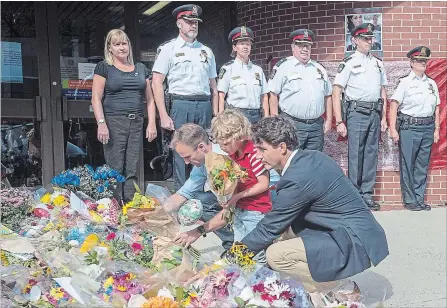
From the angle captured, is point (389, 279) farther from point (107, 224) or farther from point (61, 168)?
point (61, 168)

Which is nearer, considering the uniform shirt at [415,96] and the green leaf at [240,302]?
the green leaf at [240,302]

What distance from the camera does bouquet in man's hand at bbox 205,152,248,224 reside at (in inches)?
135

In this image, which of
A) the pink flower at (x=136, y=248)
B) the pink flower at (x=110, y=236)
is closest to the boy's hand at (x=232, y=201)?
the pink flower at (x=136, y=248)

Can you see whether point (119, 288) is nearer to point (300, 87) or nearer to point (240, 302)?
point (240, 302)

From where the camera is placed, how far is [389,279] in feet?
14.0

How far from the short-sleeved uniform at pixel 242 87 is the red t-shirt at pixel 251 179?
7.74 feet

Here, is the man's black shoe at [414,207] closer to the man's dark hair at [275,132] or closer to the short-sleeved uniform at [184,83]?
the short-sleeved uniform at [184,83]

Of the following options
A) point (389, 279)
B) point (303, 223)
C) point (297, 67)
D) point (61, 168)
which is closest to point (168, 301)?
point (303, 223)

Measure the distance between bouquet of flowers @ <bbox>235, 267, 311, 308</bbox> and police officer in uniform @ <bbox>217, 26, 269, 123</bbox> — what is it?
3.35 m

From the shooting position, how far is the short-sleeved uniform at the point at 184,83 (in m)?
5.45

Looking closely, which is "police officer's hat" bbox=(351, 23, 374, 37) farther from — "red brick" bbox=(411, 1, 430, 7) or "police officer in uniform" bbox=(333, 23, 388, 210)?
"red brick" bbox=(411, 1, 430, 7)

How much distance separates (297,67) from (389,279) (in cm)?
274

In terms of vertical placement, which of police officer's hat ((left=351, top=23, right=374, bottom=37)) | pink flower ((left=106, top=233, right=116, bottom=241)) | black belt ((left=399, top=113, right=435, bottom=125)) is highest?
police officer's hat ((left=351, top=23, right=374, bottom=37))

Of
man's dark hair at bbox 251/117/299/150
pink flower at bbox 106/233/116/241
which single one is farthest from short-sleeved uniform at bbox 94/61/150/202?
man's dark hair at bbox 251/117/299/150
